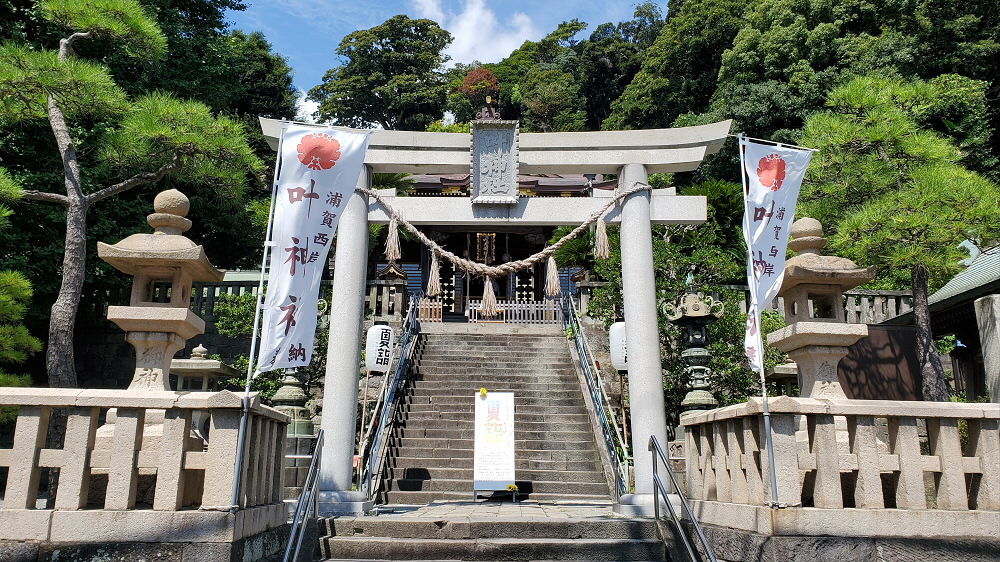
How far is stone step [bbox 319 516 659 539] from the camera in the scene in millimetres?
6422

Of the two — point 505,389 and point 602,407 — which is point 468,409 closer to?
point 505,389

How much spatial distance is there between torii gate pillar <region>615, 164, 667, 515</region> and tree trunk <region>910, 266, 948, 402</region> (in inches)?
163

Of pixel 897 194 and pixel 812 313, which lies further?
pixel 897 194

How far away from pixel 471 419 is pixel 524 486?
2.09 meters

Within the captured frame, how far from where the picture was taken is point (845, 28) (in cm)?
2338

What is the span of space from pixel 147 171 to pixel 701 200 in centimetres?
885

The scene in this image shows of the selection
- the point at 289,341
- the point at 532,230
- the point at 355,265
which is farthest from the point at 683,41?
the point at 289,341

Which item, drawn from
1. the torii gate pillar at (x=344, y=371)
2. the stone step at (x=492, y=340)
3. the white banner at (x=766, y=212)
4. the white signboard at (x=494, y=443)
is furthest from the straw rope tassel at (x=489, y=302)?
the stone step at (x=492, y=340)

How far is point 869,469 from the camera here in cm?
484

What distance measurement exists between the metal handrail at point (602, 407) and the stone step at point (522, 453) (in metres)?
0.45

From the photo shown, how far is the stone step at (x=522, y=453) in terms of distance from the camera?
10.8 meters

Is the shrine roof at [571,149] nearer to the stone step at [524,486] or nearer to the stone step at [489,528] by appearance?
the stone step at [489,528]

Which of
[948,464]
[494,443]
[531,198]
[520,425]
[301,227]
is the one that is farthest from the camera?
[520,425]

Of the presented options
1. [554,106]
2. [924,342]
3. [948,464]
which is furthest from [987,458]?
[554,106]
